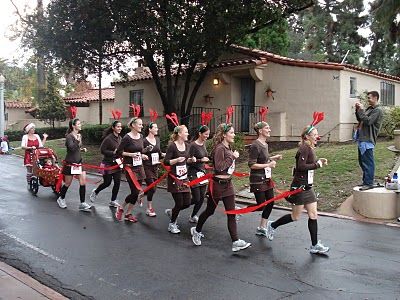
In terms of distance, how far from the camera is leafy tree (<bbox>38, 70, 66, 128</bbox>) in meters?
34.3

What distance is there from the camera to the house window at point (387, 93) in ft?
67.8

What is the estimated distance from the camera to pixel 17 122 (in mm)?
42750


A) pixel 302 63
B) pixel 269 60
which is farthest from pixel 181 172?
pixel 269 60

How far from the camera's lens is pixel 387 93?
21141mm

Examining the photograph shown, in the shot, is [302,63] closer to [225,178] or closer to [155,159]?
[155,159]

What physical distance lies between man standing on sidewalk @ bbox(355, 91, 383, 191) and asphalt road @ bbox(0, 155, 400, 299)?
60.0 inches

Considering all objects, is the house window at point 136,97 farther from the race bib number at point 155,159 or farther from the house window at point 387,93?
the race bib number at point 155,159

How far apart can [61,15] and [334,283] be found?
1431 cm

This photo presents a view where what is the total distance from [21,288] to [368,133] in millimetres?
7350

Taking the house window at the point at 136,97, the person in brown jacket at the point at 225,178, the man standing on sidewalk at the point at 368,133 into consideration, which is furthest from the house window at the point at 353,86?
the person in brown jacket at the point at 225,178

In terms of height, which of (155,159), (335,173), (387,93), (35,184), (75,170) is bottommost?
(35,184)

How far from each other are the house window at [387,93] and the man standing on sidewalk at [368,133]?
11603mm

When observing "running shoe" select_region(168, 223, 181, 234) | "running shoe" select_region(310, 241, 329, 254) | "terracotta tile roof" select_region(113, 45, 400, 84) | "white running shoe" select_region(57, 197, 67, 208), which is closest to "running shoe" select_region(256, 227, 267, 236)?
"running shoe" select_region(310, 241, 329, 254)

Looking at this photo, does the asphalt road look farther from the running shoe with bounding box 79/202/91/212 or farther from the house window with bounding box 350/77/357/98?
the house window with bounding box 350/77/357/98
